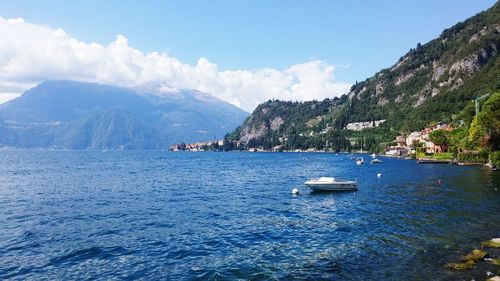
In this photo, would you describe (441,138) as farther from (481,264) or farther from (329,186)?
(481,264)

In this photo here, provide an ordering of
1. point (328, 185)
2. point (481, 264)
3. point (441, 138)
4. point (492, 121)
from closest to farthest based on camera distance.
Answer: point (481, 264) < point (328, 185) < point (492, 121) < point (441, 138)

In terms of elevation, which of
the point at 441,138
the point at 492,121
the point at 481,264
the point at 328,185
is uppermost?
the point at 492,121

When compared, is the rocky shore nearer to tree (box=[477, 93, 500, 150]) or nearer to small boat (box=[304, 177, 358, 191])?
small boat (box=[304, 177, 358, 191])

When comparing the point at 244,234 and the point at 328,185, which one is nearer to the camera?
the point at 244,234

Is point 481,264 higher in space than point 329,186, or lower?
lower

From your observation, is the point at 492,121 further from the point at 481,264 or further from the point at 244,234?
the point at 244,234

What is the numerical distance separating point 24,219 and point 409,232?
149 feet

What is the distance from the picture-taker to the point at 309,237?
1460 inches

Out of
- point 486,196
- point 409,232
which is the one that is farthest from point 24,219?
point 486,196

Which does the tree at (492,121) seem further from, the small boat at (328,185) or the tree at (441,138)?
the tree at (441,138)

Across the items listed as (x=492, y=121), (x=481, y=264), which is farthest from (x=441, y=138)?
(x=481, y=264)

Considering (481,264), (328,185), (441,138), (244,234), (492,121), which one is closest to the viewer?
(481,264)

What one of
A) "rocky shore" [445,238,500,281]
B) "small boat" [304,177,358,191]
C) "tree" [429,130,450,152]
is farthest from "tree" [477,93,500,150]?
A: "tree" [429,130,450,152]

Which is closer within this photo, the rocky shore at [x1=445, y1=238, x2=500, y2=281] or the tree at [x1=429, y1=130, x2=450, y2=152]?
the rocky shore at [x1=445, y1=238, x2=500, y2=281]
